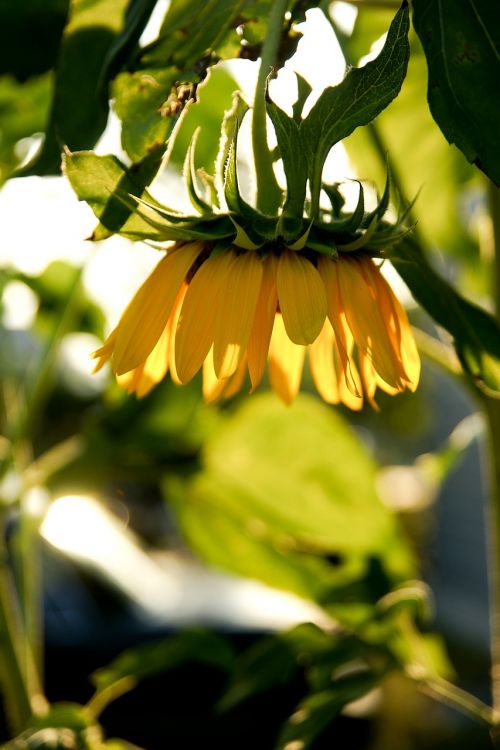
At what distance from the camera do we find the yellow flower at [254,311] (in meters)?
0.60

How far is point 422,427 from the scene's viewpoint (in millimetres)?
9891

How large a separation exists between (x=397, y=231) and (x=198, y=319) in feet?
0.51

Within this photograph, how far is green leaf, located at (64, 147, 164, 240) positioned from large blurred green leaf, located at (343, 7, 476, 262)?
292 mm

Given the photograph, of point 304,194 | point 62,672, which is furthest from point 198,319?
point 62,672

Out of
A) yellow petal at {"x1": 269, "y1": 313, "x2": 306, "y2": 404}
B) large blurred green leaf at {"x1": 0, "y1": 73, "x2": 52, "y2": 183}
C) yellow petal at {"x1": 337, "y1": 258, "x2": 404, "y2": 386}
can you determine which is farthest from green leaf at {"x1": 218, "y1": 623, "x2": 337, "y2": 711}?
large blurred green leaf at {"x1": 0, "y1": 73, "x2": 52, "y2": 183}

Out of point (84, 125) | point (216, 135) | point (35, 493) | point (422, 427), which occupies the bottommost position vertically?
point (422, 427)

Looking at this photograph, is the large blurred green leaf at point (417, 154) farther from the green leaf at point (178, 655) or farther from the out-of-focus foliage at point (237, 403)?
the green leaf at point (178, 655)

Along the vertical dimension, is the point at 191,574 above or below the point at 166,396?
below

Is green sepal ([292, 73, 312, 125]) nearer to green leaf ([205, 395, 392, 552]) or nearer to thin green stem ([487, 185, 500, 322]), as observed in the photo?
thin green stem ([487, 185, 500, 322])

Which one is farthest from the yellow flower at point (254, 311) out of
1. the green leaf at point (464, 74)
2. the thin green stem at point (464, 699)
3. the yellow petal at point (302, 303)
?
the thin green stem at point (464, 699)

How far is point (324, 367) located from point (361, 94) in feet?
0.95

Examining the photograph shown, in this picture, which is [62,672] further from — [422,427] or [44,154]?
[422,427]

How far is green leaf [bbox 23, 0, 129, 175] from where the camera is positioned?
2.35 ft

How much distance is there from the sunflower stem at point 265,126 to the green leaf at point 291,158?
0.02 metres
